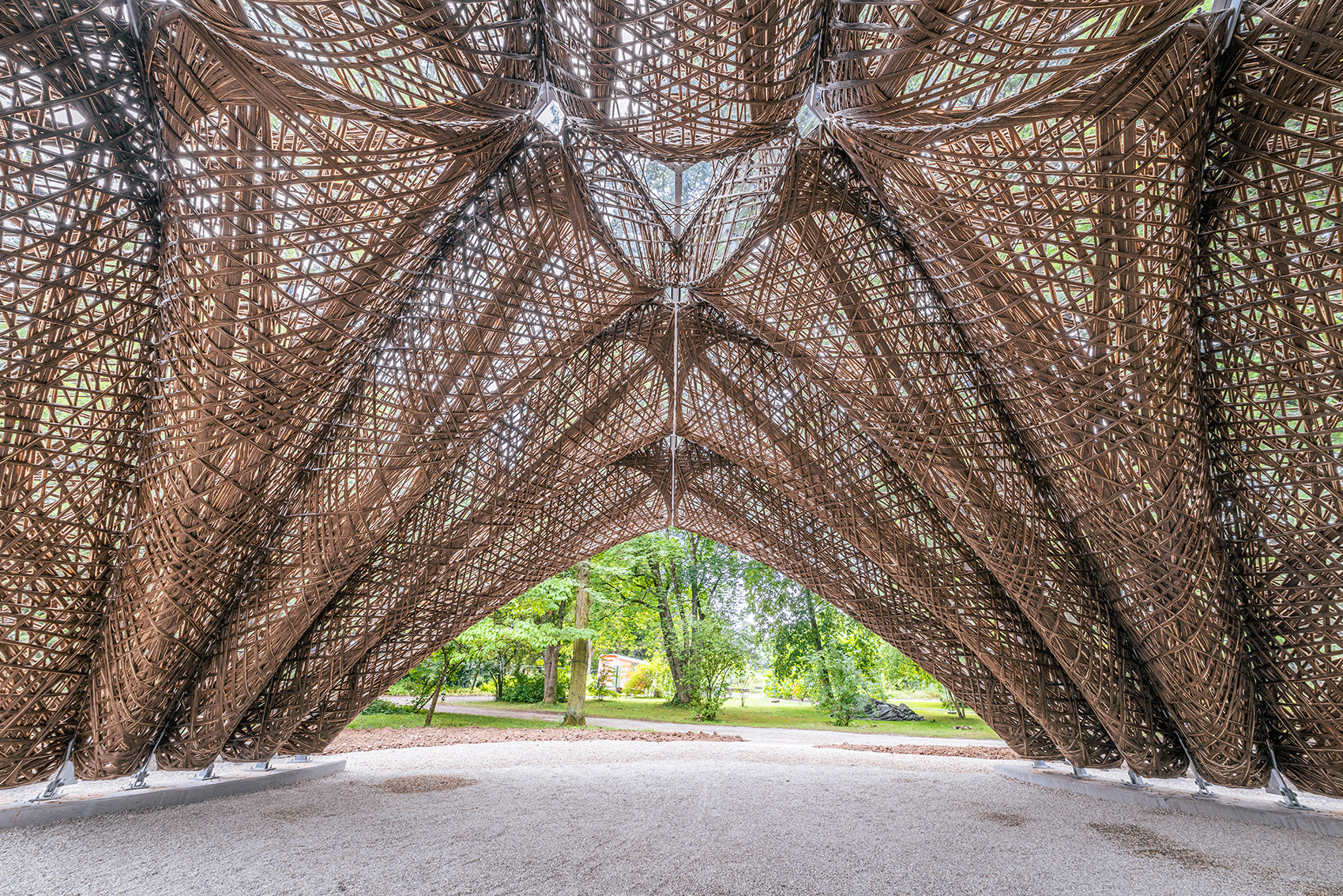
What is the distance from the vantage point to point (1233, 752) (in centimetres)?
845

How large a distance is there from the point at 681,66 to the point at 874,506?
Result: 7.86 meters

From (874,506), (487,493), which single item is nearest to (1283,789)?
(874,506)

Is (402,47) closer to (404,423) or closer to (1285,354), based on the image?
(404,423)

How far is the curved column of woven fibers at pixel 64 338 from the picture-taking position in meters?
5.25

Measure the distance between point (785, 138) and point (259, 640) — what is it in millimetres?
9587

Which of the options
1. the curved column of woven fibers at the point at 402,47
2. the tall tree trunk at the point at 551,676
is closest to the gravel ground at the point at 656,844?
the curved column of woven fibers at the point at 402,47

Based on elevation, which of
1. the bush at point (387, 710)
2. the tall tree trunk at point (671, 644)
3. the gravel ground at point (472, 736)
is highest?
the tall tree trunk at point (671, 644)

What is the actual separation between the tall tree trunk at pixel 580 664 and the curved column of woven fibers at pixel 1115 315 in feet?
49.0

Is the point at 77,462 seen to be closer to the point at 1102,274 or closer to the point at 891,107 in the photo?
the point at 891,107

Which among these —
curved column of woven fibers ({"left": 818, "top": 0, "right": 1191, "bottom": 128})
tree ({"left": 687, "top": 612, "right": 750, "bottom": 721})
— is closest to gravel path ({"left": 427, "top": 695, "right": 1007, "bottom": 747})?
tree ({"left": 687, "top": 612, "right": 750, "bottom": 721})

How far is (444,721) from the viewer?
19719 mm

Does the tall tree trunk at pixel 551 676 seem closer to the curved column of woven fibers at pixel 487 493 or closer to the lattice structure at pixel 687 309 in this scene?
the curved column of woven fibers at pixel 487 493

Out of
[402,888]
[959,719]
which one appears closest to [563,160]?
[402,888]

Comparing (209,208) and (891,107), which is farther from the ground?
(891,107)
